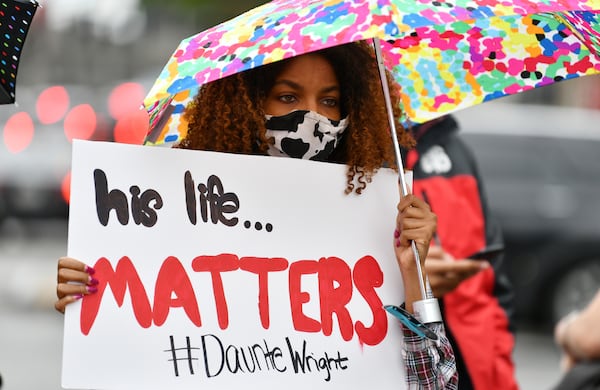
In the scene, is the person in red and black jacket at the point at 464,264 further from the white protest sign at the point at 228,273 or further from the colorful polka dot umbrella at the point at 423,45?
the white protest sign at the point at 228,273

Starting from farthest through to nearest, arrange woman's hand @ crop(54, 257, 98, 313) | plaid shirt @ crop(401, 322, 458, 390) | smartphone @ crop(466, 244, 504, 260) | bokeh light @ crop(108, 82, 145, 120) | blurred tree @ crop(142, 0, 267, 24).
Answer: blurred tree @ crop(142, 0, 267, 24), bokeh light @ crop(108, 82, 145, 120), smartphone @ crop(466, 244, 504, 260), plaid shirt @ crop(401, 322, 458, 390), woman's hand @ crop(54, 257, 98, 313)

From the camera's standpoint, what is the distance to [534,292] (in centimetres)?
998

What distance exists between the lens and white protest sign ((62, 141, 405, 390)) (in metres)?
2.80

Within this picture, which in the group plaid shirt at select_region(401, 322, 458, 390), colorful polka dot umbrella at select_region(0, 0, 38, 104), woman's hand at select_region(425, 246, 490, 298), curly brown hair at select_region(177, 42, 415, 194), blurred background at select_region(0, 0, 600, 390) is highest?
blurred background at select_region(0, 0, 600, 390)

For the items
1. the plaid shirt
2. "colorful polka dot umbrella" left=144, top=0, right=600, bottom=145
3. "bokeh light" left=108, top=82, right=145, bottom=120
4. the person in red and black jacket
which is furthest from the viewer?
"bokeh light" left=108, top=82, right=145, bottom=120

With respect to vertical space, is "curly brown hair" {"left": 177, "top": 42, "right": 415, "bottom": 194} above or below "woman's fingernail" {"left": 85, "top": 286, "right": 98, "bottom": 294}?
above

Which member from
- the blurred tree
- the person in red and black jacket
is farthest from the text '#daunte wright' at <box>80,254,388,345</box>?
the blurred tree

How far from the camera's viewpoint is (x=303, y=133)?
302 cm

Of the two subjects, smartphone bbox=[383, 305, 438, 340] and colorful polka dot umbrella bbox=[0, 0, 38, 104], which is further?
colorful polka dot umbrella bbox=[0, 0, 38, 104]

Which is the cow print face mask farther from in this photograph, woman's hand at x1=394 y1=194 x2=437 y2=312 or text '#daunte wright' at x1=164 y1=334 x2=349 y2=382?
text '#daunte wright' at x1=164 y1=334 x2=349 y2=382

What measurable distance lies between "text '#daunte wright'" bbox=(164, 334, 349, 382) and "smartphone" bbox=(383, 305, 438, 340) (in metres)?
0.19

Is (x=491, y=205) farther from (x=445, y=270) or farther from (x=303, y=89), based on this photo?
(x=303, y=89)

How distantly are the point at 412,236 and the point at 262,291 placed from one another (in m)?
0.39

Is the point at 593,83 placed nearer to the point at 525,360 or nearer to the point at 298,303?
the point at 525,360
